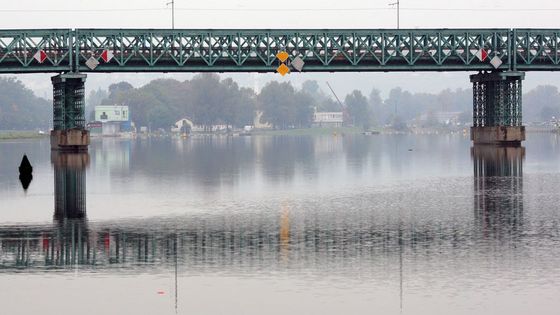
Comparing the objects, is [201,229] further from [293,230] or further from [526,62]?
[526,62]

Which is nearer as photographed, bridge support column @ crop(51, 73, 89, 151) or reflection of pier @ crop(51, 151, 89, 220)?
reflection of pier @ crop(51, 151, 89, 220)

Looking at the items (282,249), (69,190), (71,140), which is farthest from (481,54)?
(282,249)

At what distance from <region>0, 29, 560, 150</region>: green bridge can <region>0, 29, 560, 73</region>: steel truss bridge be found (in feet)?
0.41

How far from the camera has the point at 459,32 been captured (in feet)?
457

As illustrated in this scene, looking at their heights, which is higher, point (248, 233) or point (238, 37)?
point (238, 37)

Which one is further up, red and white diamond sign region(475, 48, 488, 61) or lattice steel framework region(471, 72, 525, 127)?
red and white diamond sign region(475, 48, 488, 61)

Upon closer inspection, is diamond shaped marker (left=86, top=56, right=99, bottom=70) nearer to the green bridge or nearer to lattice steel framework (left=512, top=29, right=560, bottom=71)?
the green bridge

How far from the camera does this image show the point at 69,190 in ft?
183

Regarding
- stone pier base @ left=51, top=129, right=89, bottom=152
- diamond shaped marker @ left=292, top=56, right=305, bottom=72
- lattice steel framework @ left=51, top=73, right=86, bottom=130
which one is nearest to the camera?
stone pier base @ left=51, top=129, right=89, bottom=152

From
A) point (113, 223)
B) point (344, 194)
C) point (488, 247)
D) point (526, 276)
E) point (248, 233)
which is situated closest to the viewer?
point (526, 276)

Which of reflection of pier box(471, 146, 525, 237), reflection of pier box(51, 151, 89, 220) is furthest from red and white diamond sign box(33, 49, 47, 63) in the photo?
reflection of pier box(471, 146, 525, 237)

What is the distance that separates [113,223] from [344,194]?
16.0 m

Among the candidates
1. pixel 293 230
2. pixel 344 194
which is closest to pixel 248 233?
pixel 293 230

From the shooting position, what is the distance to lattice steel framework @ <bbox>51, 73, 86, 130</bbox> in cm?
11944
